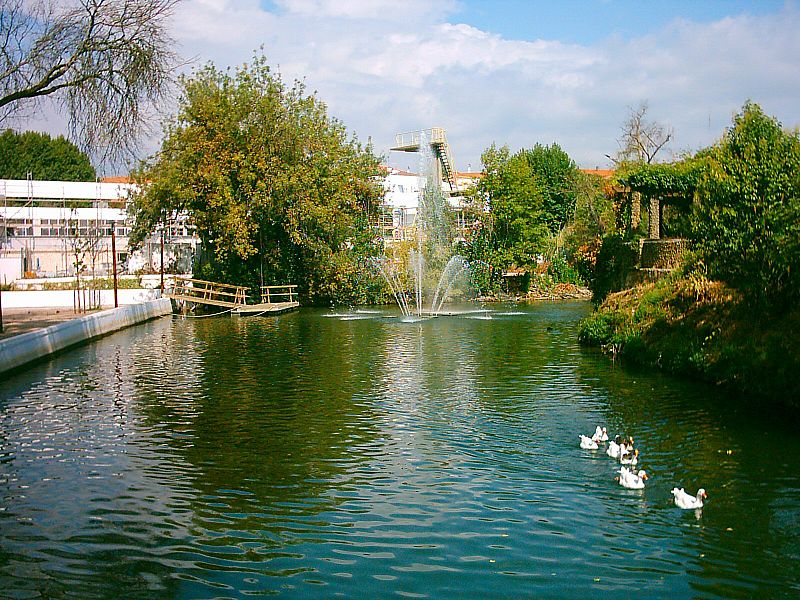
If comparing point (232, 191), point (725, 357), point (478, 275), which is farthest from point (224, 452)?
point (478, 275)

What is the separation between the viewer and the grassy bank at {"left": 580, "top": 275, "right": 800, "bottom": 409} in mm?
15969

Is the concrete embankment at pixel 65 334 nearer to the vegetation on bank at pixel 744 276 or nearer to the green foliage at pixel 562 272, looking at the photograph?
the vegetation on bank at pixel 744 276

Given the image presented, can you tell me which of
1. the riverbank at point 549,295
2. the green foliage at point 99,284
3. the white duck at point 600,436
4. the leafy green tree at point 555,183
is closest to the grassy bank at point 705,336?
the white duck at point 600,436

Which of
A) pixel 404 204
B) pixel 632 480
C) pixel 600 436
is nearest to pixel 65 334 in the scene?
pixel 600 436

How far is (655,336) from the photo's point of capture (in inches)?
826

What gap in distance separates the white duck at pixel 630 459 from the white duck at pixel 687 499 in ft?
4.11

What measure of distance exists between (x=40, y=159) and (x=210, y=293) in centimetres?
4305

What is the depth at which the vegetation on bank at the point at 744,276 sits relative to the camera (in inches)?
636

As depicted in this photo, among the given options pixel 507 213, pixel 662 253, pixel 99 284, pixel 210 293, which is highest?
pixel 507 213

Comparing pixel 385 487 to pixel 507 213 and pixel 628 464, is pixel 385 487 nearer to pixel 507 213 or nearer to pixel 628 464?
pixel 628 464

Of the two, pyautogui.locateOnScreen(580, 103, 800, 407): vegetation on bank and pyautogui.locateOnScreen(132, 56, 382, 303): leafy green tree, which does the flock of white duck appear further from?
pyautogui.locateOnScreen(132, 56, 382, 303): leafy green tree

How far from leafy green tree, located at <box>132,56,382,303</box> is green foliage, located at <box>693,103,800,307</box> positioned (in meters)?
26.4

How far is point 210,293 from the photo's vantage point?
1639 inches

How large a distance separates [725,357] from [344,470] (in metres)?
9.74
